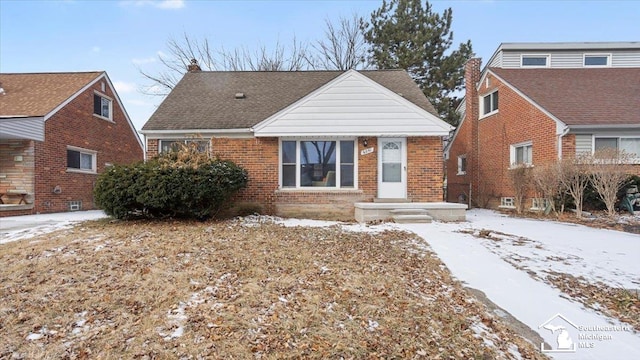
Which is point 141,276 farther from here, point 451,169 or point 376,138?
point 451,169

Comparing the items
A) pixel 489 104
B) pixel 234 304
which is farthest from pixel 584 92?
pixel 234 304

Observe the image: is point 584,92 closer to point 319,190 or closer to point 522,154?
point 522,154

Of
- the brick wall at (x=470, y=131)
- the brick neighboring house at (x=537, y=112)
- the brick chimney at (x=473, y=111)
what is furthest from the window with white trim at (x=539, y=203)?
the brick chimney at (x=473, y=111)

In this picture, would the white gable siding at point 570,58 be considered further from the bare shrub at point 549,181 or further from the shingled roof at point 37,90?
the shingled roof at point 37,90

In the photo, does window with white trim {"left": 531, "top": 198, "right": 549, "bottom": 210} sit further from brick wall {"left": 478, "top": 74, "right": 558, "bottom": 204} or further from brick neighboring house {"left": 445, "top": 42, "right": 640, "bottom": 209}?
brick wall {"left": 478, "top": 74, "right": 558, "bottom": 204}

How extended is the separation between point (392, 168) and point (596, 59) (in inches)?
610

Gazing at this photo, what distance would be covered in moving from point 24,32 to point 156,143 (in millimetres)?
8099

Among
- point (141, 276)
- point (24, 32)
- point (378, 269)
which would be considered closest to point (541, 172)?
point (378, 269)

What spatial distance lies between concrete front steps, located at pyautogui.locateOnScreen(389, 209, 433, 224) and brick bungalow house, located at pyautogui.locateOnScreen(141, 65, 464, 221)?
27.7 inches

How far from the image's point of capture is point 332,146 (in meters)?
10.2

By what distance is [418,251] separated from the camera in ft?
18.9

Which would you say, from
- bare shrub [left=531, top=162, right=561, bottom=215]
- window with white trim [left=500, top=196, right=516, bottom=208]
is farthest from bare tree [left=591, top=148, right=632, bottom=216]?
window with white trim [left=500, top=196, right=516, bottom=208]

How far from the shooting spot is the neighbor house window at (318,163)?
1021 centimetres

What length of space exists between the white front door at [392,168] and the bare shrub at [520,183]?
4.73 meters
